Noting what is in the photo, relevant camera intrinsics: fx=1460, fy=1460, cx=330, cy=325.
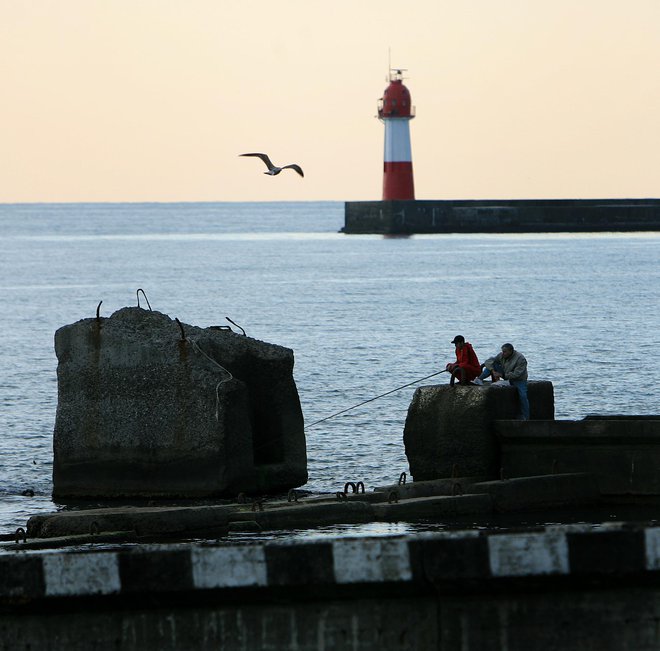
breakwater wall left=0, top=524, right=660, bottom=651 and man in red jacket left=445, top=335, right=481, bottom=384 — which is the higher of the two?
man in red jacket left=445, top=335, right=481, bottom=384

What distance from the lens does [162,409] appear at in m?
15.5

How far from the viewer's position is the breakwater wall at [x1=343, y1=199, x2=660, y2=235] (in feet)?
392

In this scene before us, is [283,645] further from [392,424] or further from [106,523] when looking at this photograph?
[392,424]

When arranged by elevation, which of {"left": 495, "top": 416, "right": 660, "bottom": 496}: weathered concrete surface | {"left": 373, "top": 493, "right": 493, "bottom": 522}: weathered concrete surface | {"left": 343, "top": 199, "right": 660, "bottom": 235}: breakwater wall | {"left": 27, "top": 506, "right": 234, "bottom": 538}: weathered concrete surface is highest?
{"left": 343, "top": 199, "right": 660, "bottom": 235}: breakwater wall

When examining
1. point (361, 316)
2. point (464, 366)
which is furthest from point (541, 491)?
point (361, 316)

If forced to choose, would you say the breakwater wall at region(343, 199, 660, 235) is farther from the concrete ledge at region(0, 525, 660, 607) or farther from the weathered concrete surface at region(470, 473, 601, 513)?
the concrete ledge at region(0, 525, 660, 607)

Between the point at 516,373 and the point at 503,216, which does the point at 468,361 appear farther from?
the point at 503,216

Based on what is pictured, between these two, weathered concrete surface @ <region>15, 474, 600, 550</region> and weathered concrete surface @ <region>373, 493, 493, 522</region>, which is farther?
weathered concrete surface @ <region>373, 493, 493, 522</region>

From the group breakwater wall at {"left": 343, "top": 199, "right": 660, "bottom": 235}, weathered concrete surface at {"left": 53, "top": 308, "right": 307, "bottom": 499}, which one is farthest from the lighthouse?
weathered concrete surface at {"left": 53, "top": 308, "right": 307, "bottom": 499}

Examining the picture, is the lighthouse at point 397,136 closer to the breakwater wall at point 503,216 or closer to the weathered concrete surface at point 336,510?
the breakwater wall at point 503,216

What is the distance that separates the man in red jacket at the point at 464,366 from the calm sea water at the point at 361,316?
296cm

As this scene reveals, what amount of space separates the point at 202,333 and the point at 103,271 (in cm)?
7807

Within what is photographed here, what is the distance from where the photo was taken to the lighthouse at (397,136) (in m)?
108

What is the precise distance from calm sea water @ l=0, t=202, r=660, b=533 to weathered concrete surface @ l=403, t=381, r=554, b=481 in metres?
2.71
